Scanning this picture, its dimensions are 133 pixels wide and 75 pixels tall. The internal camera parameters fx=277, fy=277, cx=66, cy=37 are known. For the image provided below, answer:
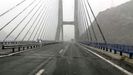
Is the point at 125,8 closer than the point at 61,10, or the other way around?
the point at 61,10

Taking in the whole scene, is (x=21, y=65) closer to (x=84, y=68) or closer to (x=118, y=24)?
(x=84, y=68)

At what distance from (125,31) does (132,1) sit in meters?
50.4

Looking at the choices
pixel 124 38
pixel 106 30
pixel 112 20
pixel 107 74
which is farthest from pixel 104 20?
pixel 107 74

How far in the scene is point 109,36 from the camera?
114 meters

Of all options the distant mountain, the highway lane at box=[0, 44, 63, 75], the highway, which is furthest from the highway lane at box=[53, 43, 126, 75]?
the distant mountain

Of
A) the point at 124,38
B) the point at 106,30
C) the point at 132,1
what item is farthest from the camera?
the point at 132,1

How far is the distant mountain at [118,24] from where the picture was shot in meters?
103

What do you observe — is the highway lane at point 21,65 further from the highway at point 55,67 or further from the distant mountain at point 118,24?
the distant mountain at point 118,24

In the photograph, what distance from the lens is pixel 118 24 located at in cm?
12262

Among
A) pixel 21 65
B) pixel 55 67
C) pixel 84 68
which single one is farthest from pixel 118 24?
pixel 55 67

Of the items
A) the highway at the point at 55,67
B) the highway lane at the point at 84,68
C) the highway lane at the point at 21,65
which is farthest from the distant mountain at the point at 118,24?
the highway lane at the point at 84,68

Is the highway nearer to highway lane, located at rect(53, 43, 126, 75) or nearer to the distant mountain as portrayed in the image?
highway lane, located at rect(53, 43, 126, 75)

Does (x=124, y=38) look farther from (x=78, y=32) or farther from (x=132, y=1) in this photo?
(x=132, y=1)

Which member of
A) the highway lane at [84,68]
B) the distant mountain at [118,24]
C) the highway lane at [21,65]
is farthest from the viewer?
the distant mountain at [118,24]
